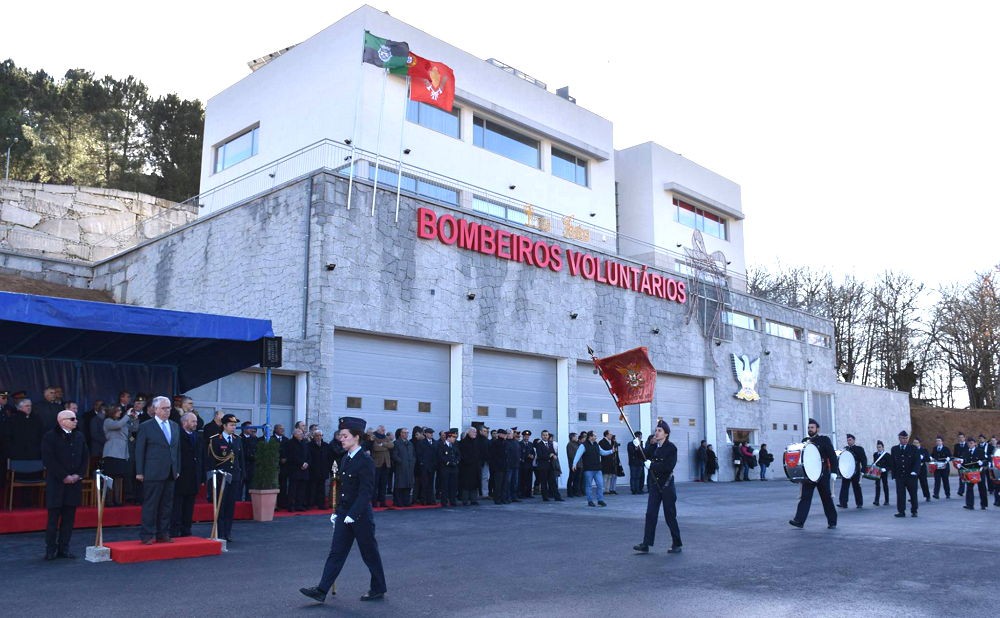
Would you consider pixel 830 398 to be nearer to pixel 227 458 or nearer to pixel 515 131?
pixel 515 131

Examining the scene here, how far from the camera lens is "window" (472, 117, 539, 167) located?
1121 inches

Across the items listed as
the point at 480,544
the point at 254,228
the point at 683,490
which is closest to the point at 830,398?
the point at 683,490

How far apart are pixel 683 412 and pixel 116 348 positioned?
20455 mm

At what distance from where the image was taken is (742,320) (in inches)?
1351

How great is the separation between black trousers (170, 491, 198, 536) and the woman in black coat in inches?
332

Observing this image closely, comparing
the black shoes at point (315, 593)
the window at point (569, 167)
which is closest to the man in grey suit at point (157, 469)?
the black shoes at point (315, 593)

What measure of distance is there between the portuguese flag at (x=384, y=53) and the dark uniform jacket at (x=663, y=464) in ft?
46.9

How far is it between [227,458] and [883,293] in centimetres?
5383

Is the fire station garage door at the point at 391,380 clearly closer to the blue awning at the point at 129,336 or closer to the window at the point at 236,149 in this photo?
the blue awning at the point at 129,336

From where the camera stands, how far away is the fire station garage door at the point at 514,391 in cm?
2284

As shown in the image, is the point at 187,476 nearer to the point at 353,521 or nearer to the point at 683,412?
the point at 353,521

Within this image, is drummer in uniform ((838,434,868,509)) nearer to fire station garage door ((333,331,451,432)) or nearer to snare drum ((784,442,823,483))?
snare drum ((784,442,823,483))

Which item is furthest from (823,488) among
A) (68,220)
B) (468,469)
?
(68,220)

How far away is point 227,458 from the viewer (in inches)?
459
